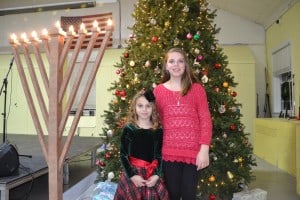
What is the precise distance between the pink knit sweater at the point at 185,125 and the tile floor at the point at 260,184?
67.4 inches

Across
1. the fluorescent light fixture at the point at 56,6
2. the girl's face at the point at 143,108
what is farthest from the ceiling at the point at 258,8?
the girl's face at the point at 143,108

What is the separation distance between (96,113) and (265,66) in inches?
156

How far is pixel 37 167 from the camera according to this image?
2906 millimetres

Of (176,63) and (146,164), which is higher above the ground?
(176,63)

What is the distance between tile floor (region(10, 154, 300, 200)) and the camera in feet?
10.1

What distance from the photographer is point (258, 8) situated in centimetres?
618

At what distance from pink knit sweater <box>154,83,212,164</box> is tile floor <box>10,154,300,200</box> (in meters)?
1.71

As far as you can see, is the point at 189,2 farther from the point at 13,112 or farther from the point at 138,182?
the point at 13,112

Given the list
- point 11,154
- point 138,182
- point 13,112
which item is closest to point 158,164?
point 138,182

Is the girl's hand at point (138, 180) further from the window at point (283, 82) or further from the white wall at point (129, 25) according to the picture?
the white wall at point (129, 25)

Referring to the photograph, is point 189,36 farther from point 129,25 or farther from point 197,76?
point 129,25

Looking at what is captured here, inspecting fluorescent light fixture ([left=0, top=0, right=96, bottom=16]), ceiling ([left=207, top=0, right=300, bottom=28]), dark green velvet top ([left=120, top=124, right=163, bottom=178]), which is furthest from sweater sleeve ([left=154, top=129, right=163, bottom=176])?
fluorescent light fixture ([left=0, top=0, right=96, bottom=16])

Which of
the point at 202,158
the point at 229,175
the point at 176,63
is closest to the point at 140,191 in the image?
the point at 202,158

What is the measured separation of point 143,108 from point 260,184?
8.24 feet
